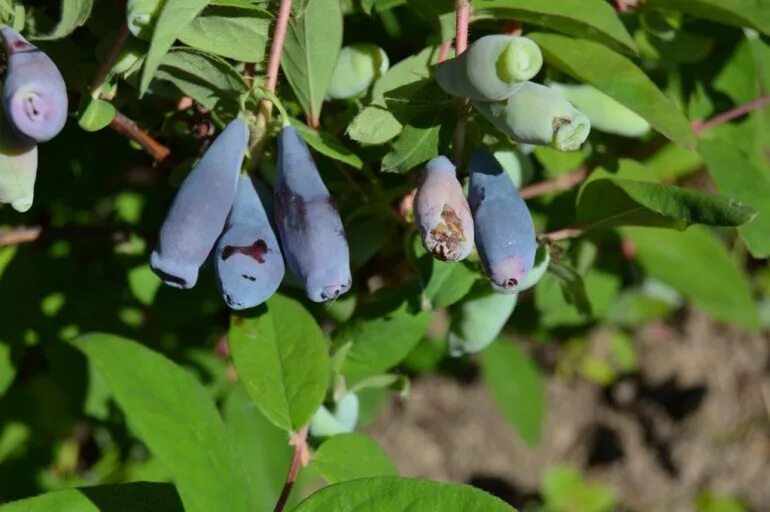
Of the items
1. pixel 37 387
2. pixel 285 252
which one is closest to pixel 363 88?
pixel 285 252

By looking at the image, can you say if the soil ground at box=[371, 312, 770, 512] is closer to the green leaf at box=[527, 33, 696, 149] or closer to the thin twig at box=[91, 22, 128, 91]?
the green leaf at box=[527, 33, 696, 149]

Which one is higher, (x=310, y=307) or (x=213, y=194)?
(x=213, y=194)

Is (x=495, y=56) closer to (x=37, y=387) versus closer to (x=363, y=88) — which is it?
(x=363, y=88)

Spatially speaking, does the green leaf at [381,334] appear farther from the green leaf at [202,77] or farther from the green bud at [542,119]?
the green bud at [542,119]

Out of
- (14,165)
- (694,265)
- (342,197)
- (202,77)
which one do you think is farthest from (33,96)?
(694,265)

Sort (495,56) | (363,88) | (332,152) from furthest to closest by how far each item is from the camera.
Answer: (363,88)
(332,152)
(495,56)

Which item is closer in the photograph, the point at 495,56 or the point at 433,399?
the point at 495,56
